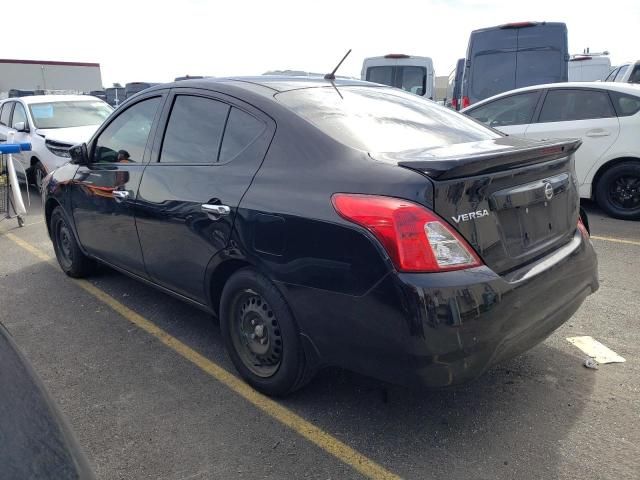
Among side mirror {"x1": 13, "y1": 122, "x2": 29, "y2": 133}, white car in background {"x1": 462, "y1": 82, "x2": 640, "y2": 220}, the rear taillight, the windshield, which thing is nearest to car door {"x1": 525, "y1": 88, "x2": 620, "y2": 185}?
white car in background {"x1": 462, "y1": 82, "x2": 640, "y2": 220}

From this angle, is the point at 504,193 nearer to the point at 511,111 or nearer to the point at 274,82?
the point at 274,82

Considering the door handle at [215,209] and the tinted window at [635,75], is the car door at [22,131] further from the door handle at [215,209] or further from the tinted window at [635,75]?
the tinted window at [635,75]

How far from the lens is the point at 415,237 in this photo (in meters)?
2.23

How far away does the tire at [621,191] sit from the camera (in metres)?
6.51

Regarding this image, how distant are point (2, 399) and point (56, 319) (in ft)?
9.93

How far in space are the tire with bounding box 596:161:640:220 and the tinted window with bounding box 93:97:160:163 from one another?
5.45 meters

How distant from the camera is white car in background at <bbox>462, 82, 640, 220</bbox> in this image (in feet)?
21.3

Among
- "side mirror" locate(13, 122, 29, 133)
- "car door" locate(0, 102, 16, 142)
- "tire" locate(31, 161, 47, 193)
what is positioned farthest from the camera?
"car door" locate(0, 102, 16, 142)

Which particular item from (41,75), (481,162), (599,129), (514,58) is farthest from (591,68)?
(41,75)

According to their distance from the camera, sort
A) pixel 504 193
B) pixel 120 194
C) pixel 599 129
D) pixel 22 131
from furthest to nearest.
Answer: pixel 22 131
pixel 599 129
pixel 120 194
pixel 504 193

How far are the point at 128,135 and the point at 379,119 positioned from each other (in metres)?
1.99

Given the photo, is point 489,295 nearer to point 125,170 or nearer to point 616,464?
point 616,464

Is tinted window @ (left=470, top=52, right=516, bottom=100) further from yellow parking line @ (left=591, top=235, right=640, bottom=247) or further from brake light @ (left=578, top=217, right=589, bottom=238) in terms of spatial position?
brake light @ (left=578, top=217, right=589, bottom=238)

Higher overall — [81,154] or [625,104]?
[625,104]
